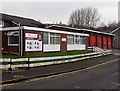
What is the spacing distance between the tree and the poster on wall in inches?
2089

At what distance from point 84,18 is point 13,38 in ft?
188

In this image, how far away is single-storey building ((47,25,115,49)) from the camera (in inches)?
1490

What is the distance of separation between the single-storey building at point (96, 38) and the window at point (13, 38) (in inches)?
709

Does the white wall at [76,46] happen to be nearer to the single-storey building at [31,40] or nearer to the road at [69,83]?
the single-storey building at [31,40]

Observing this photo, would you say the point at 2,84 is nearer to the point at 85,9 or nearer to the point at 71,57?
the point at 71,57

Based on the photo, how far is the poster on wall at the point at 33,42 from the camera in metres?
19.1

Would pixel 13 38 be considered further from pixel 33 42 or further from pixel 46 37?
pixel 46 37

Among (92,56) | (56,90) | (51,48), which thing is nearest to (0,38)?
(51,48)

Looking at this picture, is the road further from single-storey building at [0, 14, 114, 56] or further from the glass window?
the glass window

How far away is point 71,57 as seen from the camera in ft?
56.5

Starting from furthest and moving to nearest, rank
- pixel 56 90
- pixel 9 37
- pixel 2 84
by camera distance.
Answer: pixel 9 37 < pixel 2 84 < pixel 56 90

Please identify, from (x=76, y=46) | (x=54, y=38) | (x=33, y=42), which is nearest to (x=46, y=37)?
(x=54, y=38)

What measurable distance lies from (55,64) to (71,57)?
10.2 feet

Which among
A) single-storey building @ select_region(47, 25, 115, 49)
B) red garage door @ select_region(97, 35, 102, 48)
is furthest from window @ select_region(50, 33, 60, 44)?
red garage door @ select_region(97, 35, 102, 48)
